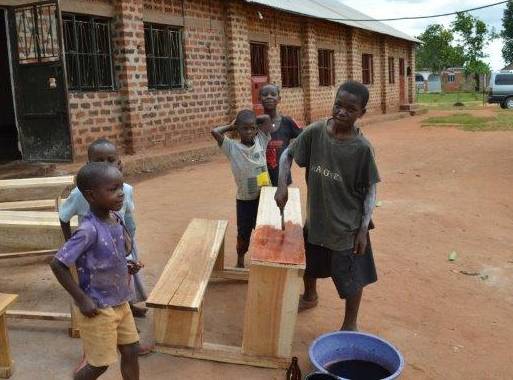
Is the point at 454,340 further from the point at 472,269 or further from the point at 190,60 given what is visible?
the point at 190,60

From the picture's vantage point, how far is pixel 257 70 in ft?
46.3

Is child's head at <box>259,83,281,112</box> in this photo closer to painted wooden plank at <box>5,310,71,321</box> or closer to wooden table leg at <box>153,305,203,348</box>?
wooden table leg at <box>153,305,203,348</box>

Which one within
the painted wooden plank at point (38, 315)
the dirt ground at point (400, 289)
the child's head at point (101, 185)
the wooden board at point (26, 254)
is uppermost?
the child's head at point (101, 185)

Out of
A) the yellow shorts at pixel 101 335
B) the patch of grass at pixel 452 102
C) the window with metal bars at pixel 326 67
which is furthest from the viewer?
the patch of grass at pixel 452 102

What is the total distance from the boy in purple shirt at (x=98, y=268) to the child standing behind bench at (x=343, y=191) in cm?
120

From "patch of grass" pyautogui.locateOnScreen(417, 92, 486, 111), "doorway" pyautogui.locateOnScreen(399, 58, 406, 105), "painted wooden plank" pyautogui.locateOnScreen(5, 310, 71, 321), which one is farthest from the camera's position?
"patch of grass" pyautogui.locateOnScreen(417, 92, 486, 111)

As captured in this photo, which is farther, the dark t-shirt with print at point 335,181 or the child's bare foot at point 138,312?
the child's bare foot at point 138,312

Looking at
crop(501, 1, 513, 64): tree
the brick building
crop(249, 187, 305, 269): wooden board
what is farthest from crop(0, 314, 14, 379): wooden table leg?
crop(501, 1, 513, 64): tree

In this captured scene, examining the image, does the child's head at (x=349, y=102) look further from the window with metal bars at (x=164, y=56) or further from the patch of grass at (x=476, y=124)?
the patch of grass at (x=476, y=124)

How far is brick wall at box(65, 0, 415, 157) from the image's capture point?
9.40 metres

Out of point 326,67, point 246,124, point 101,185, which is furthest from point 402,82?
point 101,185

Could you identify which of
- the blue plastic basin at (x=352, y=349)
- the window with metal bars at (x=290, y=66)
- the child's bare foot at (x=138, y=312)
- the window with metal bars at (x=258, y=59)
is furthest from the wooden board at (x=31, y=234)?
the window with metal bars at (x=290, y=66)

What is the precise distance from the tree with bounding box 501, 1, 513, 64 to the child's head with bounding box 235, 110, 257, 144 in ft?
211

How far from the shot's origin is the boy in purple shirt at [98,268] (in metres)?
2.33
